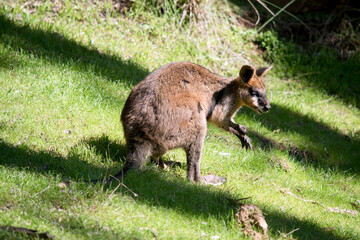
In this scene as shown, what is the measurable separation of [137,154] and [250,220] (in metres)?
→ 1.48

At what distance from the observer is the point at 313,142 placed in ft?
25.8

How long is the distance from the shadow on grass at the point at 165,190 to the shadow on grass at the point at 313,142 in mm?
2053

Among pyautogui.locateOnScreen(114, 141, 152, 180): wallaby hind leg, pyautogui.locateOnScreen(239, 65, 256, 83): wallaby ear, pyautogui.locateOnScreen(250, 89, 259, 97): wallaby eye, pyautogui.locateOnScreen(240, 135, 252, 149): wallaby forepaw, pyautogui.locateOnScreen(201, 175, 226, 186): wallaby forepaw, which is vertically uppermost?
pyautogui.locateOnScreen(239, 65, 256, 83): wallaby ear

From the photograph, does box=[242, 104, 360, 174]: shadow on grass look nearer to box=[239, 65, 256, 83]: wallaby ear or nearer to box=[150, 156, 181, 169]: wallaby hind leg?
box=[239, 65, 256, 83]: wallaby ear

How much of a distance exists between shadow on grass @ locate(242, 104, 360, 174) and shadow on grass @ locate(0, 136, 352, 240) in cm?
205

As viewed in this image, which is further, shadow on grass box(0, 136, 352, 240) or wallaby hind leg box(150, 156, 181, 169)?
wallaby hind leg box(150, 156, 181, 169)

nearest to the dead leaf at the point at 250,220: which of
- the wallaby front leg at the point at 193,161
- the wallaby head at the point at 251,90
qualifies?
the wallaby front leg at the point at 193,161

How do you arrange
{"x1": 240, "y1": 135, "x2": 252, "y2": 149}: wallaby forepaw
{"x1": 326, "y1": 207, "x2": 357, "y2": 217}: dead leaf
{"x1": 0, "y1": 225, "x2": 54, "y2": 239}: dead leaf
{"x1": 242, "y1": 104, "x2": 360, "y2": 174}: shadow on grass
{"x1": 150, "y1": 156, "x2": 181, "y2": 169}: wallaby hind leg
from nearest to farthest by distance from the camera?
{"x1": 0, "y1": 225, "x2": 54, "y2": 239}: dead leaf
{"x1": 150, "y1": 156, "x2": 181, "y2": 169}: wallaby hind leg
{"x1": 326, "y1": 207, "x2": 357, "y2": 217}: dead leaf
{"x1": 240, "y1": 135, "x2": 252, "y2": 149}: wallaby forepaw
{"x1": 242, "y1": 104, "x2": 360, "y2": 174}: shadow on grass

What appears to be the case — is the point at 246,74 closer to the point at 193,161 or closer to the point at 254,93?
the point at 254,93

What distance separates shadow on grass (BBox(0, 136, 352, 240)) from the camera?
4.64m

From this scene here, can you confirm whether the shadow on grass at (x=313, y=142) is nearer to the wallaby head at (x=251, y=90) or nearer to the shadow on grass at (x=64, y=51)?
the wallaby head at (x=251, y=90)

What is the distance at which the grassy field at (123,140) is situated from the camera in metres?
4.31

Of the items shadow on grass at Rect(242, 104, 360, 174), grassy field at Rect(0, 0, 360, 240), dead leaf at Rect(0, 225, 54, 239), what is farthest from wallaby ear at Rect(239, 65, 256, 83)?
dead leaf at Rect(0, 225, 54, 239)

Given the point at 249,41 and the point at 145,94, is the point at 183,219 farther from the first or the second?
the point at 249,41
